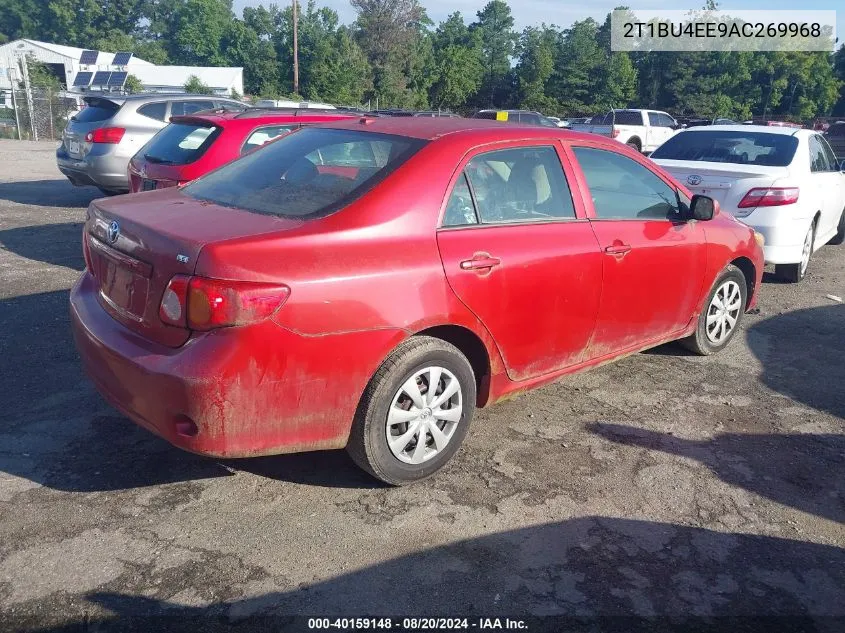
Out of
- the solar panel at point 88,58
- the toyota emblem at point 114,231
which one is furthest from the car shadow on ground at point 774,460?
the solar panel at point 88,58

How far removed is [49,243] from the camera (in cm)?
851

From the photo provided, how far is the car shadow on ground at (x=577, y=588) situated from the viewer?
270 cm

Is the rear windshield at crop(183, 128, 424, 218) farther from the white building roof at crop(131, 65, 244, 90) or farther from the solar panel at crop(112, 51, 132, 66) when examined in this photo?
the white building roof at crop(131, 65, 244, 90)

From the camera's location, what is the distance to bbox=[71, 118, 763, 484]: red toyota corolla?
9.71 ft

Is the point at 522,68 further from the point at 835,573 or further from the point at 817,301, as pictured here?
the point at 835,573

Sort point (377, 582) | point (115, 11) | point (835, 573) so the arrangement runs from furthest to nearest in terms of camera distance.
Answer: point (115, 11)
point (835, 573)
point (377, 582)

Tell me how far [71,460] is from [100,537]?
75 cm

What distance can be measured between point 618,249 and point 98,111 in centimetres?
962

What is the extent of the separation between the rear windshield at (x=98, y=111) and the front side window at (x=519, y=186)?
8.94 m

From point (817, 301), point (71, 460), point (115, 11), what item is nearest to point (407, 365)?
point (71, 460)

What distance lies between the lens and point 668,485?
3.72 meters

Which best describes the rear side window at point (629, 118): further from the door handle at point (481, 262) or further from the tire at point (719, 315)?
the door handle at point (481, 262)

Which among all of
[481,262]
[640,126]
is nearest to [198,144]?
[481,262]

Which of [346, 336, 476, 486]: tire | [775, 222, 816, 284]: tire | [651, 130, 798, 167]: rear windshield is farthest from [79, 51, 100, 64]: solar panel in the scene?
[346, 336, 476, 486]: tire
